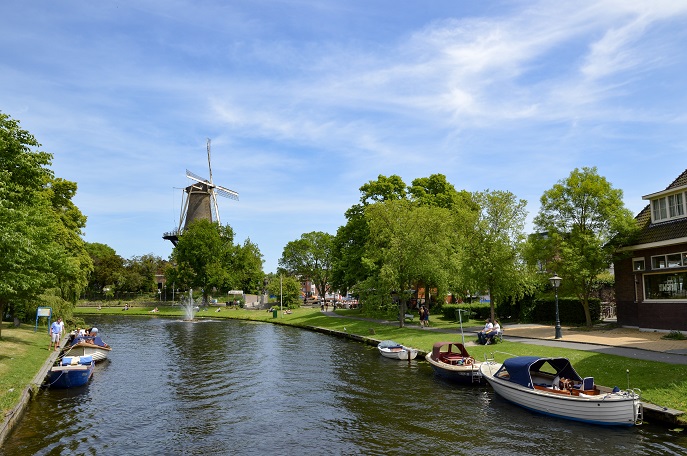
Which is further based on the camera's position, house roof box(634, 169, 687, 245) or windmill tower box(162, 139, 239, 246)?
windmill tower box(162, 139, 239, 246)

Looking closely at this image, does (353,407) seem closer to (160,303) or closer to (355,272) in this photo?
(355,272)

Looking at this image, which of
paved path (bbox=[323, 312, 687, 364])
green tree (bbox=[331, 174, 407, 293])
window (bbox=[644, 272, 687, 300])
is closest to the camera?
paved path (bbox=[323, 312, 687, 364])

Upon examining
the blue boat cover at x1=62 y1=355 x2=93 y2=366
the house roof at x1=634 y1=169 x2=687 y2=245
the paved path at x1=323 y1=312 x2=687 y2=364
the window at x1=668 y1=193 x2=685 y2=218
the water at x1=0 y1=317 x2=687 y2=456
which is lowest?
the water at x1=0 y1=317 x2=687 y2=456

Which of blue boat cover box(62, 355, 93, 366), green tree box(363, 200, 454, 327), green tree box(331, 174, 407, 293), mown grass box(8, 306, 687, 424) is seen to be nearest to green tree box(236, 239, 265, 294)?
green tree box(331, 174, 407, 293)

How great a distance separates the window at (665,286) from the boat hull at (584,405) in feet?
57.3

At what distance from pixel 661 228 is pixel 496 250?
10836mm

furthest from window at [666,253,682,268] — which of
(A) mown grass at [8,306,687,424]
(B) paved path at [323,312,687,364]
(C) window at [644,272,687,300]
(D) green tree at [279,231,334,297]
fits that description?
(D) green tree at [279,231,334,297]

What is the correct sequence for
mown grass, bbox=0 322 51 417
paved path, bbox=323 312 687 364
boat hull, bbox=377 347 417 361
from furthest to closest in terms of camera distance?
1. boat hull, bbox=377 347 417 361
2. paved path, bbox=323 312 687 364
3. mown grass, bbox=0 322 51 417

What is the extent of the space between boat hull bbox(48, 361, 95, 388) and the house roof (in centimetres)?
3406

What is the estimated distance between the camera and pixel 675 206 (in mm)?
31656

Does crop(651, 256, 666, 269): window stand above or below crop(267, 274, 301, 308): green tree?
above

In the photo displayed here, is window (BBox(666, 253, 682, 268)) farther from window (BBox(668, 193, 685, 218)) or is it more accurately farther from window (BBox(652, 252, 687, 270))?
window (BBox(668, 193, 685, 218))

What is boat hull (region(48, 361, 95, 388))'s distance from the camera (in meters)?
23.7

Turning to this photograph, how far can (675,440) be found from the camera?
48.1 ft
